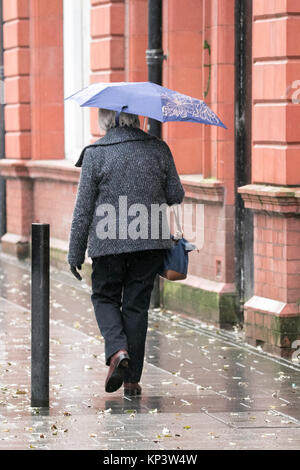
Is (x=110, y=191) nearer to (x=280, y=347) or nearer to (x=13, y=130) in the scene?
(x=280, y=347)

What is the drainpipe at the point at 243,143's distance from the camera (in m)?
11.7

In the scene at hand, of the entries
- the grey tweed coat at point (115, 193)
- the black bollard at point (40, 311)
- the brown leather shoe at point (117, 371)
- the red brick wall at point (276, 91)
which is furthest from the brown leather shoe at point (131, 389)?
the red brick wall at point (276, 91)

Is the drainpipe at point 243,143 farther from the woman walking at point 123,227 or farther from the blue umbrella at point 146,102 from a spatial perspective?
the woman walking at point 123,227

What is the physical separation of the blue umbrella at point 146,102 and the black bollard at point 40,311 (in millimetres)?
904

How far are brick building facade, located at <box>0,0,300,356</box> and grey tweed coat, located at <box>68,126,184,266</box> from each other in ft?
6.95

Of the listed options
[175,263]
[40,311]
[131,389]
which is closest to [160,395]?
[131,389]

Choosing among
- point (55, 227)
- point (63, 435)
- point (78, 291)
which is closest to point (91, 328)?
point (78, 291)

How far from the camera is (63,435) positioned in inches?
297

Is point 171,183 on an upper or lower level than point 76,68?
lower

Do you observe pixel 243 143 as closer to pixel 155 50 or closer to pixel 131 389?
pixel 155 50

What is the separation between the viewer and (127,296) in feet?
28.5

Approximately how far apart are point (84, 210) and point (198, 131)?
206 inches

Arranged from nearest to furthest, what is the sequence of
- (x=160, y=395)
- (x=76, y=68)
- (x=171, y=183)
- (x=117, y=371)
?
(x=117, y=371) < (x=171, y=183) < (x=160, y=395) < (x=76, y=68)

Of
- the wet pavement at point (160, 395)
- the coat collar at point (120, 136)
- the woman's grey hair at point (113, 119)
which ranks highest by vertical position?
the woman's grey hair at point (113, 119)
